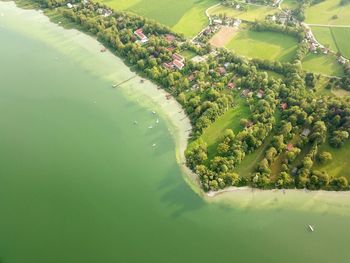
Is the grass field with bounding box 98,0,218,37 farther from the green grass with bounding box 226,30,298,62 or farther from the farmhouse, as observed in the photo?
the farmhouse

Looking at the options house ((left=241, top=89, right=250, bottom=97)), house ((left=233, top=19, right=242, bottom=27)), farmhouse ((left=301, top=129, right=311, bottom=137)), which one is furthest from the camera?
house ((left=233, top=19, right=242, bottom=27))

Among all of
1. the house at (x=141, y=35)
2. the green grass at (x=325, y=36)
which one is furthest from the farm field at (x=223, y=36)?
the green grass at (x=325, y=36)

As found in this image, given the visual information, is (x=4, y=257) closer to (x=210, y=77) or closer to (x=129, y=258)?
(x=129, y=258)

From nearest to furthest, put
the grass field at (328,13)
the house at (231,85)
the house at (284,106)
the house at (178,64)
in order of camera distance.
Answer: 1. the house at (284,106)
2. the house at (231,85)
3. the house at (178,64)
4. the grass field at (328,13)

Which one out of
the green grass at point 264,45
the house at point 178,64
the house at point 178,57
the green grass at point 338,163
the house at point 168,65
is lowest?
the green grass at point 338,163

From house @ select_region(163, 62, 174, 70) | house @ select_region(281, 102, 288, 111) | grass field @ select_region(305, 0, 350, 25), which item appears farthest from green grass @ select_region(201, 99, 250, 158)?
grass field @ select_region(305, 0, 350, 25)

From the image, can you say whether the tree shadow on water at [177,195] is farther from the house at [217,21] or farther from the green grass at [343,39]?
the green grass at [343,39]

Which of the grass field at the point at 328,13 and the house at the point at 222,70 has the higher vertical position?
the grass field at the point at 328,13
